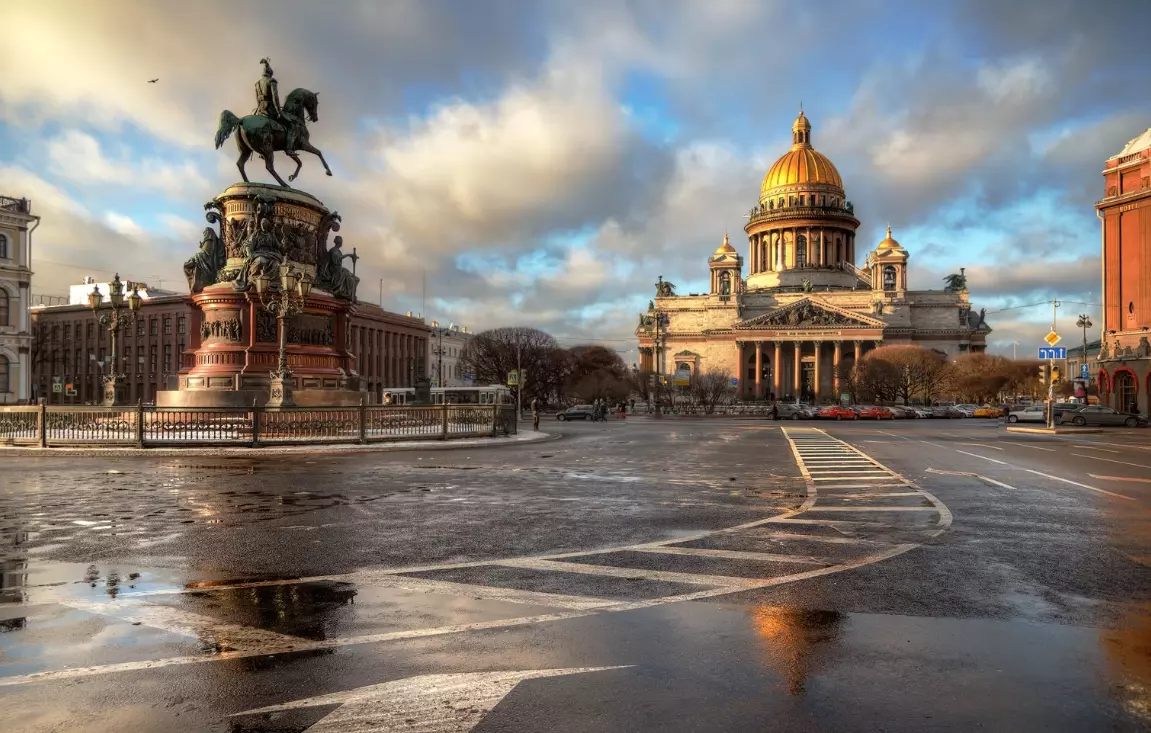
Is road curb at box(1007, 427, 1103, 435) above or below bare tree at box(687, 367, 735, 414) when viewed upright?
below

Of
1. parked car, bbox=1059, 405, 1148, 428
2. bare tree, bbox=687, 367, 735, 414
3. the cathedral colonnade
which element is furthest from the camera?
the cathedral colonnade

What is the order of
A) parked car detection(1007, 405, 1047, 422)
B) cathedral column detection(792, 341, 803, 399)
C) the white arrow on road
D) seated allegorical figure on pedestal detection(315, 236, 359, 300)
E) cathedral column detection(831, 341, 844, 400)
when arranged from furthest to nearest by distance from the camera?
cathedral column detection(792, 341, 803, 399) < cathedral column detection(831, 341, 844, 400) < parked car detection(1007, 405, 1047, 422) < seated allegorical figure on pedestal detection(315, 236, 359, 300) < the white arrow on road

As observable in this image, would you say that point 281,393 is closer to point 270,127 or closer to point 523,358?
point 270,127

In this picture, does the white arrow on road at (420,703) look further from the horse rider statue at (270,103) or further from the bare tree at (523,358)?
the bare tree at (523,358)

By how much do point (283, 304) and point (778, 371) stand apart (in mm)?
101618

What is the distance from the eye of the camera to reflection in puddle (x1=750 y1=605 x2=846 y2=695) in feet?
16.6

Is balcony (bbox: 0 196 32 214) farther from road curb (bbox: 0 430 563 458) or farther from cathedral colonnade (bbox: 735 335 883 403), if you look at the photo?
cathedral colonnade (bbox: 735 335 883 403)

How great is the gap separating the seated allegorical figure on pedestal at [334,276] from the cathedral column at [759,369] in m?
92.3

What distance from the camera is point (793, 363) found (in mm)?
121875

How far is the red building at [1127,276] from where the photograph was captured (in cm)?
5188

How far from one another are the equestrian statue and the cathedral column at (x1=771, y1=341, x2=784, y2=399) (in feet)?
308

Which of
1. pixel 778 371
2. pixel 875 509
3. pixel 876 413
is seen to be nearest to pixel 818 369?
pixel 778 371

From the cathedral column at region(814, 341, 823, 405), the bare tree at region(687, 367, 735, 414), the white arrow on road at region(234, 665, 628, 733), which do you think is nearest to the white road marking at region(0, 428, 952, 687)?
the white arrow on road at region(234, 665, 628, 733)

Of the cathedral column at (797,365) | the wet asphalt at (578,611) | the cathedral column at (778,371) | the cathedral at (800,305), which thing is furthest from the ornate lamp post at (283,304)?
the cathedral column at (797,365)
